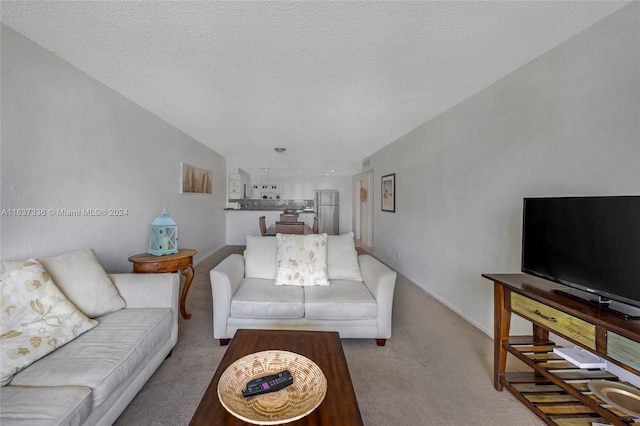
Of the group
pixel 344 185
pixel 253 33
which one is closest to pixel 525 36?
pixel 253 33

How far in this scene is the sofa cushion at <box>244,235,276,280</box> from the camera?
101 inches

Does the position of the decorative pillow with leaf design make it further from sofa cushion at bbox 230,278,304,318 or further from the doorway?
the doorway

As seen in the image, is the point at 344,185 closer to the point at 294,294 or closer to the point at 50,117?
the point at 294,294

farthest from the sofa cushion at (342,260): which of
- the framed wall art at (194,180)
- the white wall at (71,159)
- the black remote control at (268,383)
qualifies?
the framed wall art at (194,180)

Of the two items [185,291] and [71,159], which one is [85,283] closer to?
[185,291]

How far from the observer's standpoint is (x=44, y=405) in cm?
100

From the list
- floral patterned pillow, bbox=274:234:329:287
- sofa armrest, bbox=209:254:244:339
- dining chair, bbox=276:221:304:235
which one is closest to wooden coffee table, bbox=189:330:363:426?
sofa armrest, bbox=209:254:244:339

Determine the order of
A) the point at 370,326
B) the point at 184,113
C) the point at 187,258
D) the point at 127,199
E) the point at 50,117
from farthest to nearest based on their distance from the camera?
the point at 184,113 → the point at 127,199 → the point at 187,258 → the point at 370,326 → the point at 50,117

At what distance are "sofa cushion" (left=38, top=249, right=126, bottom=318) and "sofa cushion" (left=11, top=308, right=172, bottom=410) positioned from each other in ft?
0.24

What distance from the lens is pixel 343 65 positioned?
2059mm

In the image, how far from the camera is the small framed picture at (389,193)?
464 cm

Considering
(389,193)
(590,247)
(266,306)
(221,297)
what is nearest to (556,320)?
(590,247)

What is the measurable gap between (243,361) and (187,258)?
5.44 ft

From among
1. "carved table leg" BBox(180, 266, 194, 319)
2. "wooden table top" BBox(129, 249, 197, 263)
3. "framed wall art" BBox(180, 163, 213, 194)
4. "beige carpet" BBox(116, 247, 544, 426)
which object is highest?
"framed wall art" BBox(180, 163, 213, 194)
